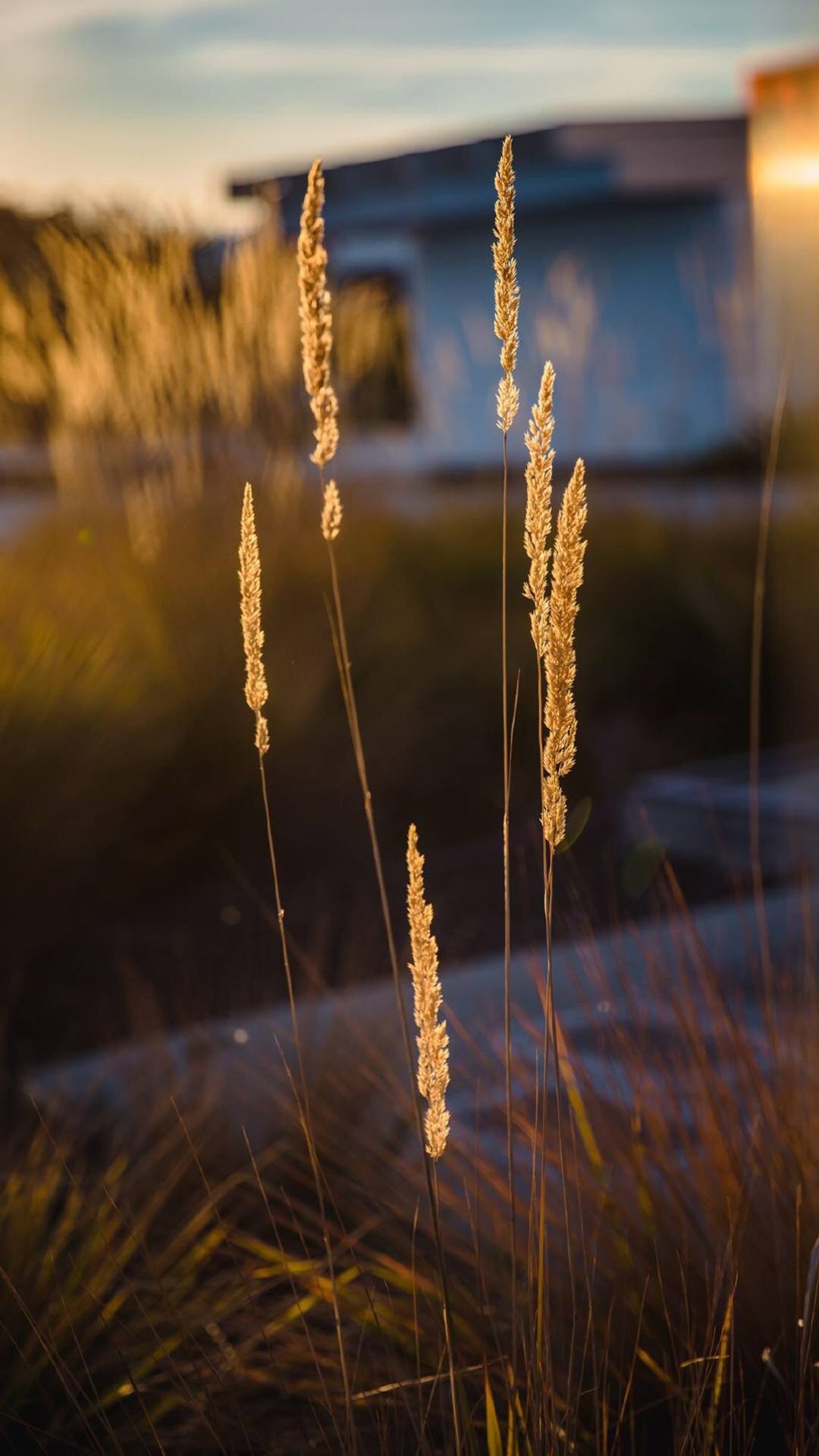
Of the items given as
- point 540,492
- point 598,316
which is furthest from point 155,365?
point 598,316

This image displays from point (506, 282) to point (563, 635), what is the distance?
248 mm

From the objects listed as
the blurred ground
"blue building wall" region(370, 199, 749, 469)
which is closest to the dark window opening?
"blue building wall" region(370, 199, 749, 469)

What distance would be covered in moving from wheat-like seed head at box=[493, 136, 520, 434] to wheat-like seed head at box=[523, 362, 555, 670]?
0.09 ft

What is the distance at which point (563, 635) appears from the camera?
1.13 meters

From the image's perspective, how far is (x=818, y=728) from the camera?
546cm

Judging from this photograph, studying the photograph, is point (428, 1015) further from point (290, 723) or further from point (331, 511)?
point (290, 723)

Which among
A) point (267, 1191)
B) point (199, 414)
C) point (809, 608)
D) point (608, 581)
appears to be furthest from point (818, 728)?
point (267, 1191)

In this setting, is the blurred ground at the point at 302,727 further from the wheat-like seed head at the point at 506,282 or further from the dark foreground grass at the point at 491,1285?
the wheat-like seed head at the point at 506,282

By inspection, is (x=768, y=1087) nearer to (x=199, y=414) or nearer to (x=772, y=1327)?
(x=772, y=1327)

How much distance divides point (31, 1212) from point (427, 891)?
2556 mm

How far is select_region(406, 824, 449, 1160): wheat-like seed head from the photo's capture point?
42.9 inches

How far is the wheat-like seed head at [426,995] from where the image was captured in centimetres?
109

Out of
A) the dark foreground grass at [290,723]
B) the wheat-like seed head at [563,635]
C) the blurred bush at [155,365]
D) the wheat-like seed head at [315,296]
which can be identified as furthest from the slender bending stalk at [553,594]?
the blurred bush at [155,365]

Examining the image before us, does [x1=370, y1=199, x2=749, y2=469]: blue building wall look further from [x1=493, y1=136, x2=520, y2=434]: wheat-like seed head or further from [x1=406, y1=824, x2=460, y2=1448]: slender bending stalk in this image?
[x1=406, y1=824, x2=460, y2=1448]: slender bending stalk
